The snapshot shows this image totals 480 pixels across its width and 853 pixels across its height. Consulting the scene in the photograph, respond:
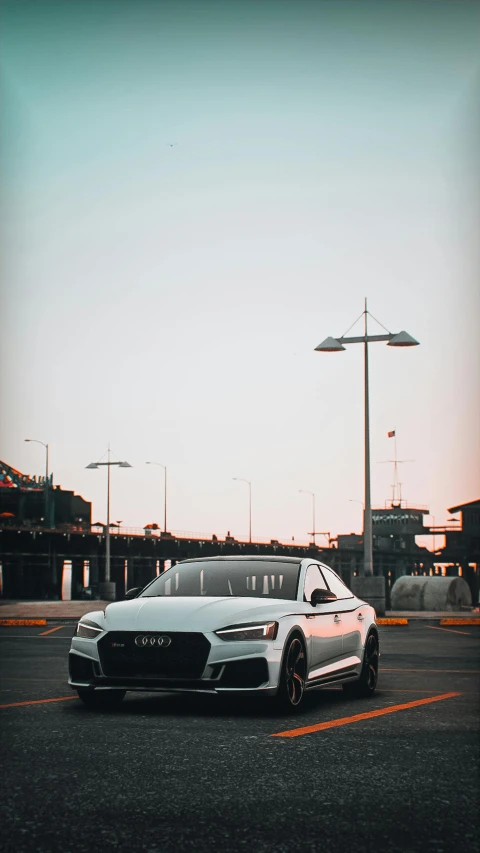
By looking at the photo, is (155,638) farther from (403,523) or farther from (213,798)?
(403,523)

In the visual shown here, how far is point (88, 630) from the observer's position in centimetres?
977

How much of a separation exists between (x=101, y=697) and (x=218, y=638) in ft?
4.66

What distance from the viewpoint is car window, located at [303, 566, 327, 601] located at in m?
10.7

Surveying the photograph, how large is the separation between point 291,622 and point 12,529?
7397cm

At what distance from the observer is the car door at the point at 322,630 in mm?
10258

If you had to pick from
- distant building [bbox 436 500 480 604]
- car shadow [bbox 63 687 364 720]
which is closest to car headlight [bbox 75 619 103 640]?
car shadow [bbox 63 687 364 720]

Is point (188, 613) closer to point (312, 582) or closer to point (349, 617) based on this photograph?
point (312, 582)

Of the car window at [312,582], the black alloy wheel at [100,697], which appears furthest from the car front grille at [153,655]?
the car window at [312,582]

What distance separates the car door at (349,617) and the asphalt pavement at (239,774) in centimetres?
55

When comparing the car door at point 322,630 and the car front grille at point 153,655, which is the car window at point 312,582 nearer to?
the car door at point 322,630

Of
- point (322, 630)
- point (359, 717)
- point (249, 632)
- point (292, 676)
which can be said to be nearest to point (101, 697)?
point (249, 632)

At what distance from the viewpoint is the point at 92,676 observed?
376 inches

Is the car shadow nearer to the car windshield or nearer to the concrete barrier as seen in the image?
the car windshield

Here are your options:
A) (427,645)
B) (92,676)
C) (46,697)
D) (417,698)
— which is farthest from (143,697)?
(427,645)
